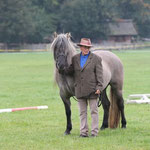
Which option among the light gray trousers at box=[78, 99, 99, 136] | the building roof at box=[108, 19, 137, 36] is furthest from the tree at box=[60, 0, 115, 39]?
the light gray trousers at box=[78, 99, 99, 136]

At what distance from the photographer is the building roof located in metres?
90.0

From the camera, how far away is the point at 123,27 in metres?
91.1

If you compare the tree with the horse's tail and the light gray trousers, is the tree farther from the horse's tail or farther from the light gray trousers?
the light gray trousers

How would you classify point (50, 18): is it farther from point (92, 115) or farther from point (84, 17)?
point (92, 115)

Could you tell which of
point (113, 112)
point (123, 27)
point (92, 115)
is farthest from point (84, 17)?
point (92, 115)

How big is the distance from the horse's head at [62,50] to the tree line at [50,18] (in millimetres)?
63769

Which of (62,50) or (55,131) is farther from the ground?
(62,50)

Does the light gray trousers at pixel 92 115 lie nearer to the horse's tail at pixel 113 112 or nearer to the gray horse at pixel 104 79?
the gray horse at pixel 104 79

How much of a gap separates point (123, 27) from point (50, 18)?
17158 mm

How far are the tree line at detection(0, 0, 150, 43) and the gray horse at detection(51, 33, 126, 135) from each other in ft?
206

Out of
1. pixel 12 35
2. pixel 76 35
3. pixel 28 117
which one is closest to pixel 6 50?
pixel 12 35

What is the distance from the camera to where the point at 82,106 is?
27.9 feet

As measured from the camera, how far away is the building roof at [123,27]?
9000 centimetres

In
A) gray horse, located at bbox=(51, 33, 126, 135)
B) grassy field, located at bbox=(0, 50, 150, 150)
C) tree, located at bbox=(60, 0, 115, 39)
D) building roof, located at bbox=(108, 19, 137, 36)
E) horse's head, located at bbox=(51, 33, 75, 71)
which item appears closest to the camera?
grassy field, located at bbox=(0, 50, 150, 150)
